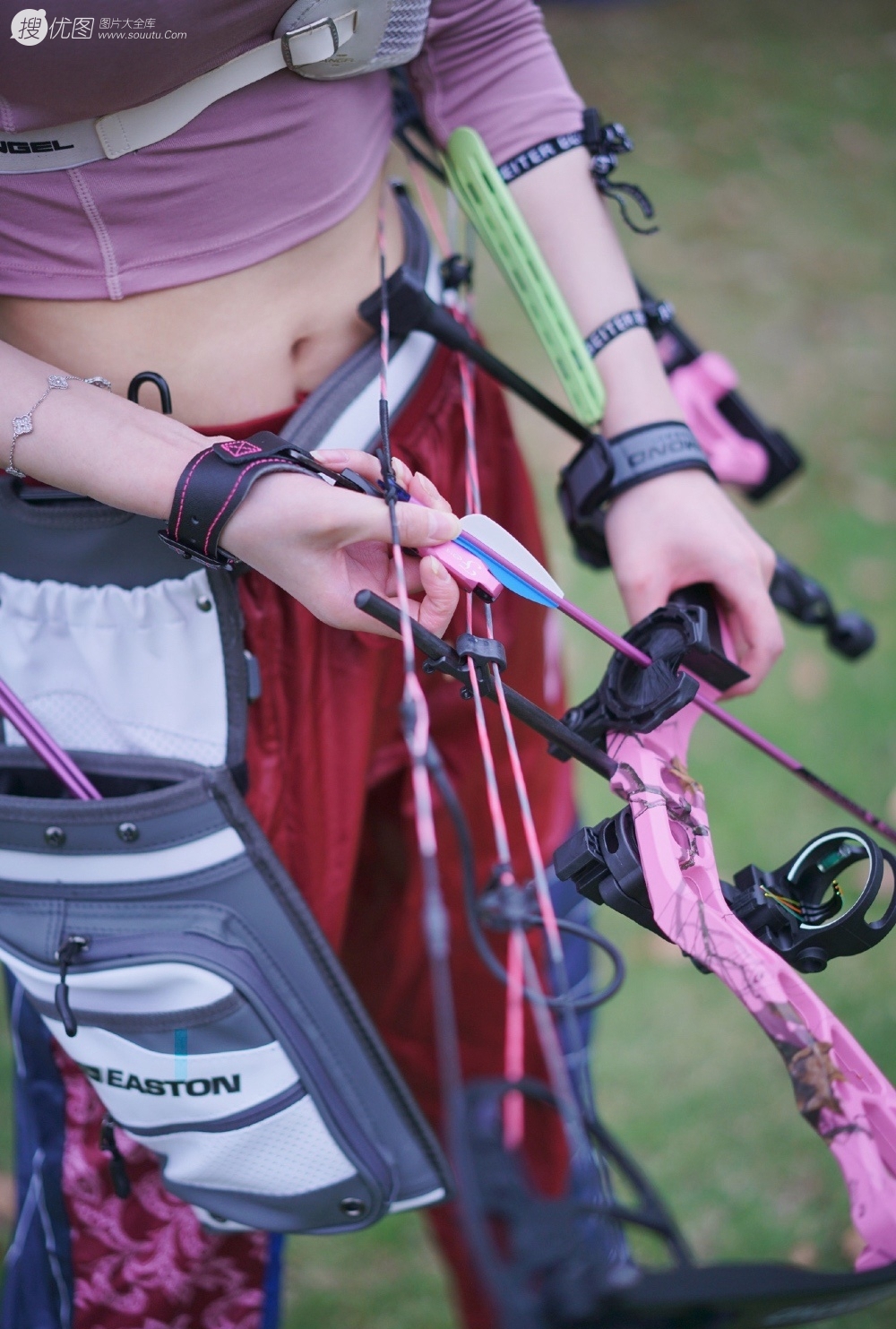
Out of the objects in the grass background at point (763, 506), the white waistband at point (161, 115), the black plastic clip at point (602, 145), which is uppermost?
the white waistband at point (161, 115)

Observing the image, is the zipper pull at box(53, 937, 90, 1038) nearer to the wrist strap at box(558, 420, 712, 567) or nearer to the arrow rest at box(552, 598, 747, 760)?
the arrow rest at box(552, 598, 747, 760)

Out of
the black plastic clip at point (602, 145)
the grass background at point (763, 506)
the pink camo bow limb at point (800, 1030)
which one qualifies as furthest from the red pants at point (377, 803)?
the grass background at point (763, 506)

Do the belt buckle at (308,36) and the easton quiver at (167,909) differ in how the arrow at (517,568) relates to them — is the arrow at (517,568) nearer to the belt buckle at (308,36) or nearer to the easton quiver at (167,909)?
the easton quiver at (167,909)

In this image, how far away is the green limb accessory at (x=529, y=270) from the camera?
1.01 m

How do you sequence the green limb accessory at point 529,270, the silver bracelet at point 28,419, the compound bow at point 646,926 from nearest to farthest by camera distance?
1. the compound bow at point 646,926
2. the silver bracelet at point 28,419
3. the green limb accessory at point 529,270

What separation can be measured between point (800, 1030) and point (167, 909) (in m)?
0.48

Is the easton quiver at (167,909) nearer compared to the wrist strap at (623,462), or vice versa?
the easton quiver at (167,909)

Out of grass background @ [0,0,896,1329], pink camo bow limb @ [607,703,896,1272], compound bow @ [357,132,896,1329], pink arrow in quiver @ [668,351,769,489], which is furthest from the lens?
grass background @ [0,0,896,1329]

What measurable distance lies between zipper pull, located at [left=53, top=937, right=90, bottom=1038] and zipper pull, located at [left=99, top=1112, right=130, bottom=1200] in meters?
0.11

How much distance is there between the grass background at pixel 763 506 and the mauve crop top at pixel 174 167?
1475 mm

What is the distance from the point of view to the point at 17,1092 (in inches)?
39.1

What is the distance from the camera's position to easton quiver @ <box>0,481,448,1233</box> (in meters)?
0.85

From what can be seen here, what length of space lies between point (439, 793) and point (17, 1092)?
1.57 feet

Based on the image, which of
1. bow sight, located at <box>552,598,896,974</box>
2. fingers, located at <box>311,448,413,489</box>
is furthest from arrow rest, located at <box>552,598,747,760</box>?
fingers, located at <box>311,448,413,489</box>
